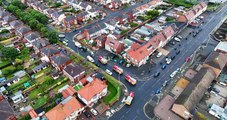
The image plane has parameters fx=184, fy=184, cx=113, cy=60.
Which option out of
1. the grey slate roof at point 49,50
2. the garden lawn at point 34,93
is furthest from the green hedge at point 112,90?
the garden lawn at point 34,93

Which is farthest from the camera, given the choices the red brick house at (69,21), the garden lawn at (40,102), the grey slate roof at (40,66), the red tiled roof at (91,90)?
the red brick house at (69,21)

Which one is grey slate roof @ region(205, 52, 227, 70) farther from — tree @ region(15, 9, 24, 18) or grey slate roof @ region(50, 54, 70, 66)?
tree @ region(15, 9, 24, 18)

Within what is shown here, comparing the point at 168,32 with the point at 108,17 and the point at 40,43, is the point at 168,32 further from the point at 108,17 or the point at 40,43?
the point at 40,43

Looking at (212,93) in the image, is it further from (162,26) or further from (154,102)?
(162,26)

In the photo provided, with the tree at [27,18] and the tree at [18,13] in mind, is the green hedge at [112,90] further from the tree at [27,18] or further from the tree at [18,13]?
the tree at [18,13]

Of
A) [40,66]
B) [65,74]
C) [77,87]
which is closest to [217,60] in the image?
[77,87]

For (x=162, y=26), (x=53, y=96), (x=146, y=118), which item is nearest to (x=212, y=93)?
(x=146, y=118)

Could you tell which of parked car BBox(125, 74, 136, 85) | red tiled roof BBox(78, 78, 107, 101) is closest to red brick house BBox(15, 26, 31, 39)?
red tiled roof BBox(78, 78, 107, 101)
